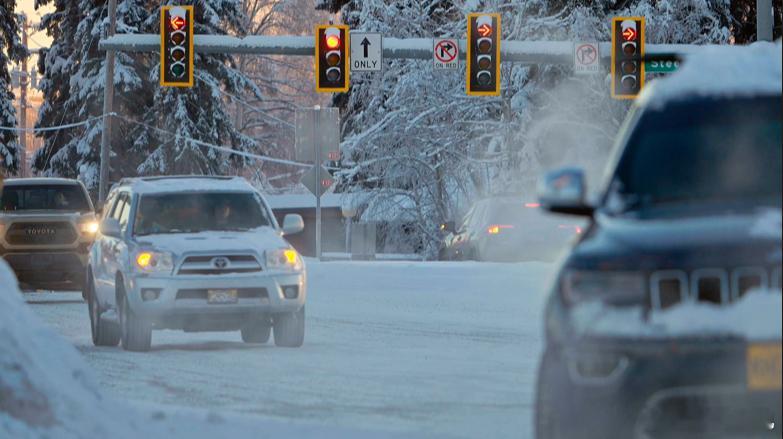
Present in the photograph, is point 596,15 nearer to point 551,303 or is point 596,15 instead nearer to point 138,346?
point 138,346

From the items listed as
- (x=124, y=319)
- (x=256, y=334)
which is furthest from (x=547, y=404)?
(x=256, y=334)

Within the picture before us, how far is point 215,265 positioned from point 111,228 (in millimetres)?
1421

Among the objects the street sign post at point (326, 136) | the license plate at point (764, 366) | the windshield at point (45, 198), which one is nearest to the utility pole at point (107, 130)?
the street sign post at point (326, 136)

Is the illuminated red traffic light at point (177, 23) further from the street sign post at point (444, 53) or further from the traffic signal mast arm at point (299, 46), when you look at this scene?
the street sign post at point (444, 53)

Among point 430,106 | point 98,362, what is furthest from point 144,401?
point 430,106

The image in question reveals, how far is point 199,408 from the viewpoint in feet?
39.9

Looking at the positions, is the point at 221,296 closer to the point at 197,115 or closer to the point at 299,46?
the point at 299,46

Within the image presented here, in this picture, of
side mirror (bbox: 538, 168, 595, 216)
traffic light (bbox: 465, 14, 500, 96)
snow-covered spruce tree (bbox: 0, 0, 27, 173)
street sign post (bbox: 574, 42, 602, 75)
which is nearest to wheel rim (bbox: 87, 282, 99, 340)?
side mirror (bbox: 538, 168, 595, 216)

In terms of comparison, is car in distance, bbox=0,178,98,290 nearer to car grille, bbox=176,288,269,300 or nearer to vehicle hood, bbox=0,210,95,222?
vehicle hood, bbox=0,210,95,222

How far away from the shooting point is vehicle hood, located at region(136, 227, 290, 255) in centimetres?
1705

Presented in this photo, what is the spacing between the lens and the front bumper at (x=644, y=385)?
20.3 ft

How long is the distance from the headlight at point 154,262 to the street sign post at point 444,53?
74.1ft

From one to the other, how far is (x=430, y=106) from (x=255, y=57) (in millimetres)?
35266

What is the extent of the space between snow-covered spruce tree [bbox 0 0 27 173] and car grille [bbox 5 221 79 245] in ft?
151
